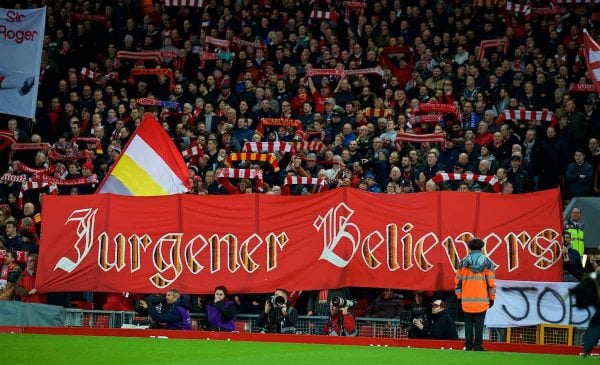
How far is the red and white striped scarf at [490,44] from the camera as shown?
28719 mm

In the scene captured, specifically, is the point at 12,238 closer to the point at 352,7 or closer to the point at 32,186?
the point at 32,186

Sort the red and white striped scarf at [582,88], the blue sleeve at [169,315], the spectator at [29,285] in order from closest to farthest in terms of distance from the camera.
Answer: the blue sleeve at [169,315], the spectator at [29,285], the red and white striped scarf at [582,88]

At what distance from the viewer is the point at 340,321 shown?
20.9m

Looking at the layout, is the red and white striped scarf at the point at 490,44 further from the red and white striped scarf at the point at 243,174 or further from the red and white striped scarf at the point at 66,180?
the red and white striped scarf at the point at 66,180

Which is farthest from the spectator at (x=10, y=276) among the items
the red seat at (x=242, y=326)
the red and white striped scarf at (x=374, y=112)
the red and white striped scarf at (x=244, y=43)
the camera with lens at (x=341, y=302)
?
the red and white striped scarf at (x=244, y=43)

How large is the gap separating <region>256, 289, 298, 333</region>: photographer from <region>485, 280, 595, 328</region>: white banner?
3.40m

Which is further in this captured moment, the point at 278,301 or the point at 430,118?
the point at 430,118

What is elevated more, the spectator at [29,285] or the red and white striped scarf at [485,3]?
the red and white striped scarf at [485,3]

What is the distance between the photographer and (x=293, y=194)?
2417 centimetres

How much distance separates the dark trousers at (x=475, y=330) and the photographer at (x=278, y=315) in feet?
11.2

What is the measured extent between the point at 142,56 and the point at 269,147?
23.7 ft

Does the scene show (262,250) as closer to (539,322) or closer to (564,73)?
(539,322)

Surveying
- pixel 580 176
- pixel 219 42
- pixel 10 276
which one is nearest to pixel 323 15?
pixel 219 42

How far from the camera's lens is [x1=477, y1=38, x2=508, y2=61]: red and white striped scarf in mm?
28719
